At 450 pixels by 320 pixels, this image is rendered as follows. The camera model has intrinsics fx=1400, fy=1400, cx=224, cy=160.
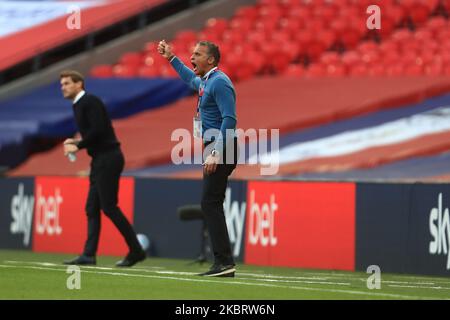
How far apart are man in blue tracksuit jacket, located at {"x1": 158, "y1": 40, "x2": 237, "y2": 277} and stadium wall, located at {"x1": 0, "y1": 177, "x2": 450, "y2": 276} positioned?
3.78m

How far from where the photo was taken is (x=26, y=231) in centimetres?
1916

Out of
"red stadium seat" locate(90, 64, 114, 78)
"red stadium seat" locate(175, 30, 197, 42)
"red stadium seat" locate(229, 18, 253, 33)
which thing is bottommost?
"red stadium seat" locate(90, 64, 114, 78)

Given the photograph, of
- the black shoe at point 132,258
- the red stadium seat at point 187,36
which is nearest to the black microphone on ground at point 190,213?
the black shoe at point 132,258

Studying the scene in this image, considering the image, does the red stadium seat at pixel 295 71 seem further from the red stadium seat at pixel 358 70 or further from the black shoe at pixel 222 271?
the black shoe at pixel 222 271

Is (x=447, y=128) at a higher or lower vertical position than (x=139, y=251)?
higher

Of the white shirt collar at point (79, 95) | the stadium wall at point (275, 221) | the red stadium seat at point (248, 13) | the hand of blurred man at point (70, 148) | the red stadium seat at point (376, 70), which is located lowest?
the stadium wall at point (275, 221)

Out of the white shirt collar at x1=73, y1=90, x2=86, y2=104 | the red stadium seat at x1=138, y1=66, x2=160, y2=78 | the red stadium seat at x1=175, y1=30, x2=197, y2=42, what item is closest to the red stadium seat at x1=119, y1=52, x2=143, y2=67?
the red stadium seat at x1=138, y1=66, x2=160, y2=78

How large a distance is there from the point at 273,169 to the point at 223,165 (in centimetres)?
643

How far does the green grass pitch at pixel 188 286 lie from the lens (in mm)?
9805

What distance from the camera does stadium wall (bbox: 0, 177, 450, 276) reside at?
1501 cm

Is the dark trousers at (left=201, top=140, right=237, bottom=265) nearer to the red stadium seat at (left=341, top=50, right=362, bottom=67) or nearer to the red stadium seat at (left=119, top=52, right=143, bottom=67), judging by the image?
the red stadium seat at (left=341, top=50, right=362, bottom=67)

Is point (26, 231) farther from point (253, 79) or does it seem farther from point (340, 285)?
point (340, 285)

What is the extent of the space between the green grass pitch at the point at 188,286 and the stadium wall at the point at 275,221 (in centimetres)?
169
